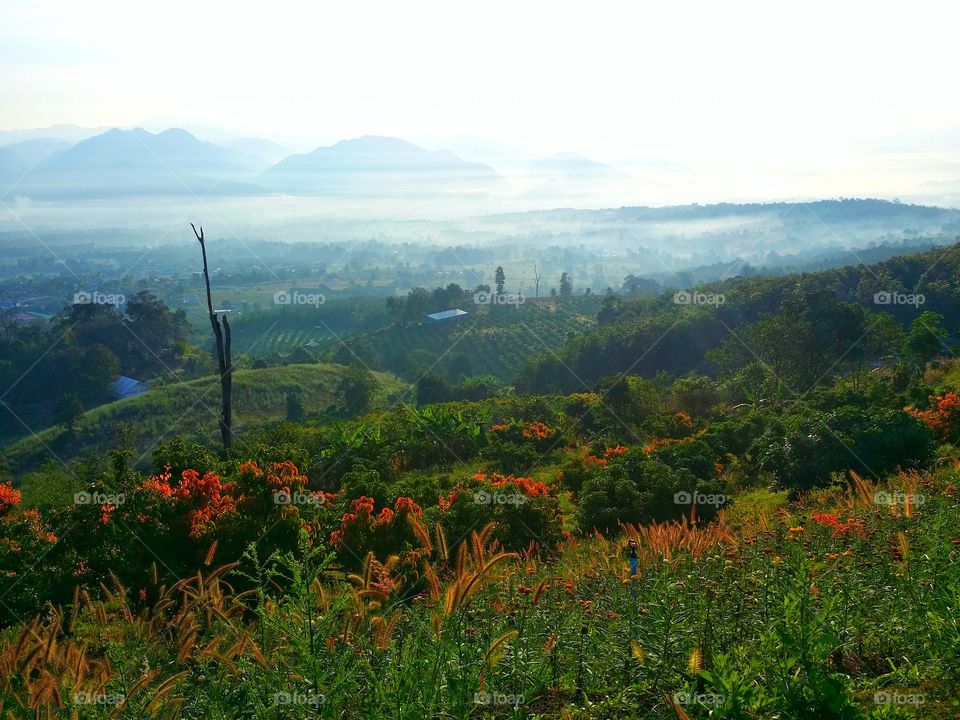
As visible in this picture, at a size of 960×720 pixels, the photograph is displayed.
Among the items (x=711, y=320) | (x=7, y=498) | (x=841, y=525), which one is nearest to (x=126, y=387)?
(x=711, y=320)

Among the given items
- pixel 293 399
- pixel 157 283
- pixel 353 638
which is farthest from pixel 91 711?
pixel 157 283

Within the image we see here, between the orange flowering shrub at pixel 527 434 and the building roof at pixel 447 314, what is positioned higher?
the orange flowering shrub at pixel 527 434

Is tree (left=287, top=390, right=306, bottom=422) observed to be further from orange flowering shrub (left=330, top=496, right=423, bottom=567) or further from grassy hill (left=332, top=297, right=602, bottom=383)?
orange flowering shrub (left=330, top=496, right=423, bottom=567)

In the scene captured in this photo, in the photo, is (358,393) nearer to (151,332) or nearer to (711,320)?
(711,320)

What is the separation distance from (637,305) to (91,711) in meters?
55.2

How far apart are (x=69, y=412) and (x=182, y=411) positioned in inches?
245

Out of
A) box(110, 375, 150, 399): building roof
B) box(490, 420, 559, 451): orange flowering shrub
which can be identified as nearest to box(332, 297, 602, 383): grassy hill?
box(110, 375, 150, 399): building roof

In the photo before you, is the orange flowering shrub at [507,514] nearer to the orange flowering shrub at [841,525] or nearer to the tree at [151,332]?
the orange flowering shrub at [841,525]

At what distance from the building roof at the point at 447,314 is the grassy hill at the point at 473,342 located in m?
0.81

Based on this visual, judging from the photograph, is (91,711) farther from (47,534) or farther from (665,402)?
(665,402)

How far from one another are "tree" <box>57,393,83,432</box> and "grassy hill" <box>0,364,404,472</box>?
1.31 feet

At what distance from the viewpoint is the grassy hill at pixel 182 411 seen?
38406 mm

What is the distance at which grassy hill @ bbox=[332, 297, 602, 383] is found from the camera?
52688 millimetres

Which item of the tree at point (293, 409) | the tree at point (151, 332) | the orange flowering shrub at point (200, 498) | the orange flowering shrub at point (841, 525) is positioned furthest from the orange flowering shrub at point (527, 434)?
the tree at point (151, 332)
